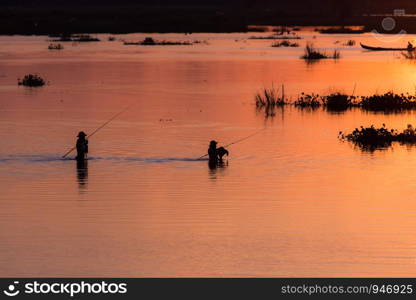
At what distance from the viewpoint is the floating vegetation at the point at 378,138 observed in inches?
1152

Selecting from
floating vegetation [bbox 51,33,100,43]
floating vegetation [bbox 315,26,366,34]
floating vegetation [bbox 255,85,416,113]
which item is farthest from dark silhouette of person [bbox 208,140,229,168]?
floating vegetation [bbox 315,26,366,34]

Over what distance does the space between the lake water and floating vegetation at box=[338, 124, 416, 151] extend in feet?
1.82

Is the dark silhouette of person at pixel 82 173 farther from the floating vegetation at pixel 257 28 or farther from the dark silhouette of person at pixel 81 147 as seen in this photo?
the floating vegetation at pixel 257 28

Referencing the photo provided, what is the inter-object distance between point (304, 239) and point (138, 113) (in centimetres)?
2141

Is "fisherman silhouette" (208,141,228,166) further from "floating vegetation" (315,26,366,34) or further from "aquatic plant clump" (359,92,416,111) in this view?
"floating vegetation" (315,26,366,34)

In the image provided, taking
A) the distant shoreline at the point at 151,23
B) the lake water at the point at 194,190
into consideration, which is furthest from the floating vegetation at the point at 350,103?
the distant shoreline at the point at 151,23

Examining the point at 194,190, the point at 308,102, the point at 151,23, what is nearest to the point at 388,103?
the point at 308,102

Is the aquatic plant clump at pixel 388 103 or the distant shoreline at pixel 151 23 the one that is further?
the distant shoreline at pixel 151 23

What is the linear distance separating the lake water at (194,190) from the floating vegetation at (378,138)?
1.82 ft

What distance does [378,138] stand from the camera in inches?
1160

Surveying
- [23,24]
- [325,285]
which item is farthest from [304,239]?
[23,24]

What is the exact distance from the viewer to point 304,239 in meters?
17.2

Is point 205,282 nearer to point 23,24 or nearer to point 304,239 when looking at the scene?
point 304,239

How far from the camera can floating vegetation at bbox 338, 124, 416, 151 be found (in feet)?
96.0
